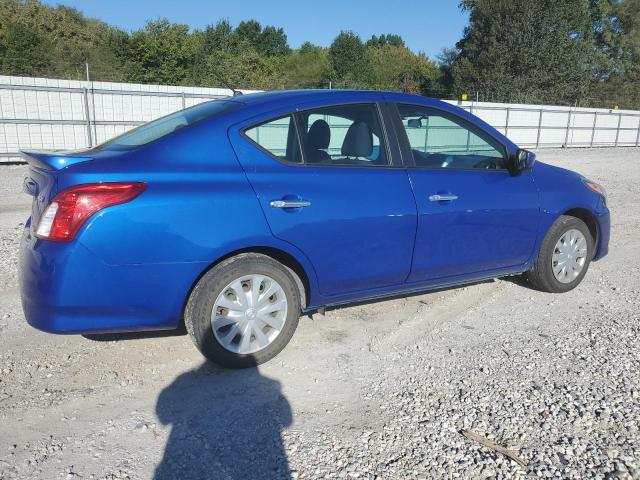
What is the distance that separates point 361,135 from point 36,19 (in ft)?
168

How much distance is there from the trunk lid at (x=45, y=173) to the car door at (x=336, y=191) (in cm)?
92

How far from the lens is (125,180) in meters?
2.99

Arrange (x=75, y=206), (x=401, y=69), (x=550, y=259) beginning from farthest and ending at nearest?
(x=401, y=69), (x=550, y=259), (x=75, y=206)

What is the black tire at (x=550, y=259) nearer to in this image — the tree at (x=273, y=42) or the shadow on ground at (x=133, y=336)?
the shadow on ground at (x=133, y=336)

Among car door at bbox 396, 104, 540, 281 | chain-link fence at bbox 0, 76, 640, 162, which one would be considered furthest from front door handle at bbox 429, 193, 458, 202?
chain-link fence at bbox 0, 76, 640, 162

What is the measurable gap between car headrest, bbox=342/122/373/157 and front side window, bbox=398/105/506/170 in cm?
31

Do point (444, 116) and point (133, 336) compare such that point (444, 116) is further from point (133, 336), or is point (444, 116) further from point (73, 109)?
point (73, 109)

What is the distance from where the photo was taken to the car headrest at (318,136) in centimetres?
367

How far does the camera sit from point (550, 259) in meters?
4.78

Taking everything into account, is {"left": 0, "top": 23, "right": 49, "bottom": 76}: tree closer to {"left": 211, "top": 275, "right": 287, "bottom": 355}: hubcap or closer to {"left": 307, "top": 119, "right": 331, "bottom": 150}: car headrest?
{"left": 307, "top": 119, "right": 331, "bottom": 150}: car headrest

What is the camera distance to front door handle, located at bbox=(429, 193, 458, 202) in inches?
155

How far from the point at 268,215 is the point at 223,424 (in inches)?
46.9

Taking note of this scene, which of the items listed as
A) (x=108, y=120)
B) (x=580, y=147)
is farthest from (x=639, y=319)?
(x=580, y=147)

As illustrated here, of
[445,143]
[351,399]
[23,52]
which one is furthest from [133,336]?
[23,52]
